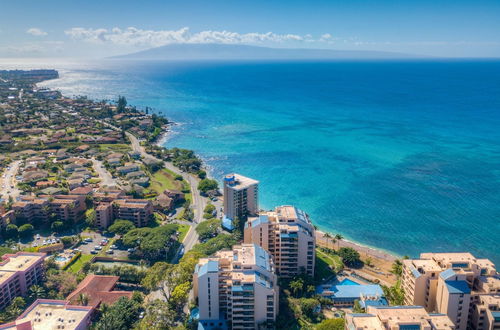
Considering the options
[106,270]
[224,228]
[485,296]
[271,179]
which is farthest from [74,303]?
[271,179]

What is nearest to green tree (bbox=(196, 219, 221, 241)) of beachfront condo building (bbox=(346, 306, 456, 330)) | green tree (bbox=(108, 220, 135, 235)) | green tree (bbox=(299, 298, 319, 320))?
green tree (bbox=(108, 220, 135, 235))

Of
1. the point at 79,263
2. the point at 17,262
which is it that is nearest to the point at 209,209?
the point at 79,263

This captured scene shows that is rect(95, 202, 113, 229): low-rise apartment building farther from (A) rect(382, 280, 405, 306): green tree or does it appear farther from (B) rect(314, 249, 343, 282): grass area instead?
(A) rect(382, 280, 405, 306): green tree

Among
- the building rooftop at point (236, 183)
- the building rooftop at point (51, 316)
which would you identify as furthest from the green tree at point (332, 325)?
the building rooftop at point (236, 183)

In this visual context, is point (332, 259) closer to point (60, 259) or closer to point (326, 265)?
point (326, 265)

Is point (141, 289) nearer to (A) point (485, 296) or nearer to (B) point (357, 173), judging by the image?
(A) point (485, 296)

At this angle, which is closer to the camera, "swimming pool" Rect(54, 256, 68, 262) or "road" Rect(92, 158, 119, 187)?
"swimming pool" Rect(54, 256, 68, 262)

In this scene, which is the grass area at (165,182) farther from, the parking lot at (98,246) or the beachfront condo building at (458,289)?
the beachfront condo building at (458,289)
